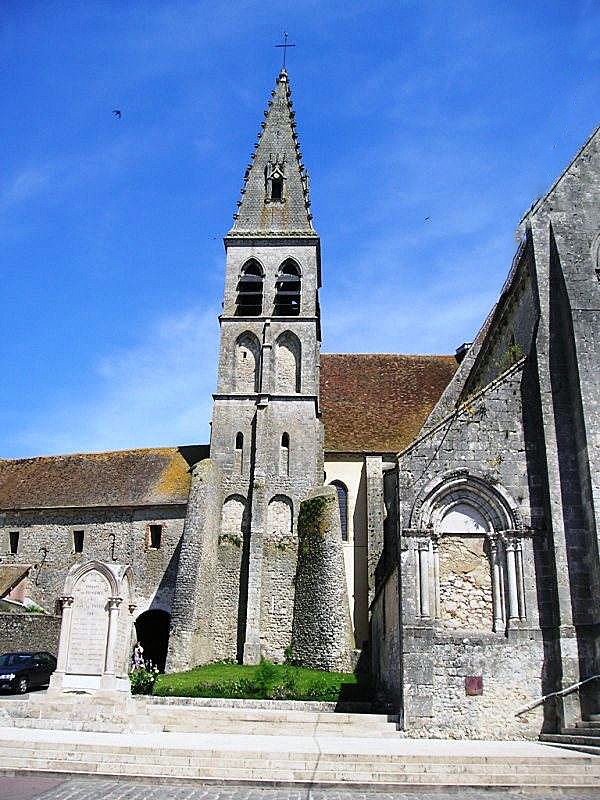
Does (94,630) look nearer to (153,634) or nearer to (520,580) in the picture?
(520,580)

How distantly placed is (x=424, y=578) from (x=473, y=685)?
215 centimetres

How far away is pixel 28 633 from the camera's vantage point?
97.0 feet

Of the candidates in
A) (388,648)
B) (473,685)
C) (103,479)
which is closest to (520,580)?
(473,685)

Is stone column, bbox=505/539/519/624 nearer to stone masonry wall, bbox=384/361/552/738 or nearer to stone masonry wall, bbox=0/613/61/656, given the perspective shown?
stone masonry wall, bbox=384/361/552/738

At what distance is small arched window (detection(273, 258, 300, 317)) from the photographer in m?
35.3

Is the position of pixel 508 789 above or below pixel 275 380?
below

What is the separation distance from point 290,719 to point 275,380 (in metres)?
20.1

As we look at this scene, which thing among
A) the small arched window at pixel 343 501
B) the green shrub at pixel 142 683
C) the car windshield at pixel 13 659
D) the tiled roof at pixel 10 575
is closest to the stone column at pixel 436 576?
the green shrub at pixel 142 683

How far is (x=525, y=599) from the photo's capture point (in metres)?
14.4

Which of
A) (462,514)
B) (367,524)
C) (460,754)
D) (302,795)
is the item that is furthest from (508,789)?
(367,524)

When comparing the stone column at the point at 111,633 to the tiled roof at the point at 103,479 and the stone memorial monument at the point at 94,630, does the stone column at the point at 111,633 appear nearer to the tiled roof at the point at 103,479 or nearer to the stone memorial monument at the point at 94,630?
the stone memorial monument at the point at 94,630

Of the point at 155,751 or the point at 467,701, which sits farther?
the point at 467,701

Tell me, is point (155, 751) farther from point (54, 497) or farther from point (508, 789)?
point (54, 497)

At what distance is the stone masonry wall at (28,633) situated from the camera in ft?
96.3
